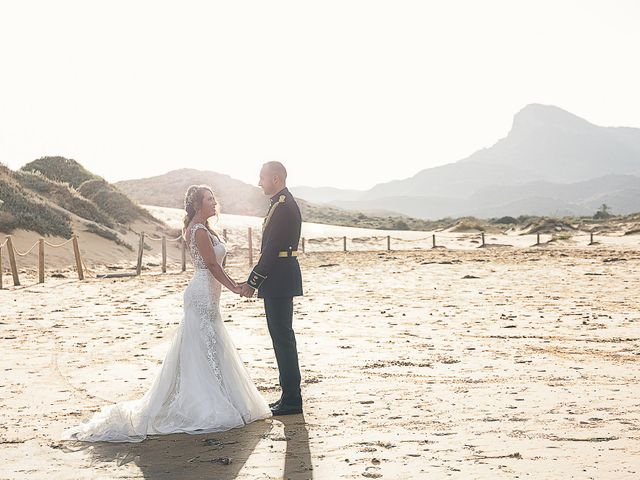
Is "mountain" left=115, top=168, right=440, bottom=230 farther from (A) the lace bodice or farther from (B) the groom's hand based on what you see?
(B) the groom's hand

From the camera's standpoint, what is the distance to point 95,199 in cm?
4022

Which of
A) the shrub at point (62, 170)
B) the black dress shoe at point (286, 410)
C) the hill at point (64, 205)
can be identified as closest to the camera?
the black dress shoe at point (286, 410)

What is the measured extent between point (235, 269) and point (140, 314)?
39.7 ft

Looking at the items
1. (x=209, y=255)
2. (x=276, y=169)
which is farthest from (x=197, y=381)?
(x=276, y=169)

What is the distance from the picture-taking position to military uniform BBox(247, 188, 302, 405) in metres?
6.14

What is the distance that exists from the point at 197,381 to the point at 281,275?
1.11 m

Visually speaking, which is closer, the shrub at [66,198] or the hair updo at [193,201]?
the hair updo at [193,201]

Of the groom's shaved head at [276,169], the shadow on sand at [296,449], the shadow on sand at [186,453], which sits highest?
the groom's shaved head at [276,169]

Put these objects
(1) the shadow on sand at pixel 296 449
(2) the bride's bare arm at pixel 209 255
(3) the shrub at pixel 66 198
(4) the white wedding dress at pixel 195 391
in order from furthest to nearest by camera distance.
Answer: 1. (3) the shrub at pixel 66 198
2. (2) the bride's bare arm at pixel 209 255
3. (4) the white wedding dress at pixel 195 391
4. (1) the shadow on sand at pixel 296 449

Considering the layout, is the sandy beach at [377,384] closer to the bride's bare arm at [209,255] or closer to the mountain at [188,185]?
the bride's bare arm at [209,255]

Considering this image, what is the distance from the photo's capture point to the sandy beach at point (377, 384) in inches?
194

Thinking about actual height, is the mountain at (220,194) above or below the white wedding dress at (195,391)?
above

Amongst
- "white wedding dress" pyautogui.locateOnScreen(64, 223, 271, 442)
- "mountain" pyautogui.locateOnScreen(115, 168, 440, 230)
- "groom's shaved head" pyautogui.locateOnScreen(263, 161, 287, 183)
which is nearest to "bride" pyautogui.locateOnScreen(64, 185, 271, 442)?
"white wedding dress" pyautogui.locateOnScreen(64, 223, 271, 442)

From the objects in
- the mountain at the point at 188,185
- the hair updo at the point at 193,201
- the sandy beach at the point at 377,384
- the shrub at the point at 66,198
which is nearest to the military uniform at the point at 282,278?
the sandy beach at the point at 377,384
